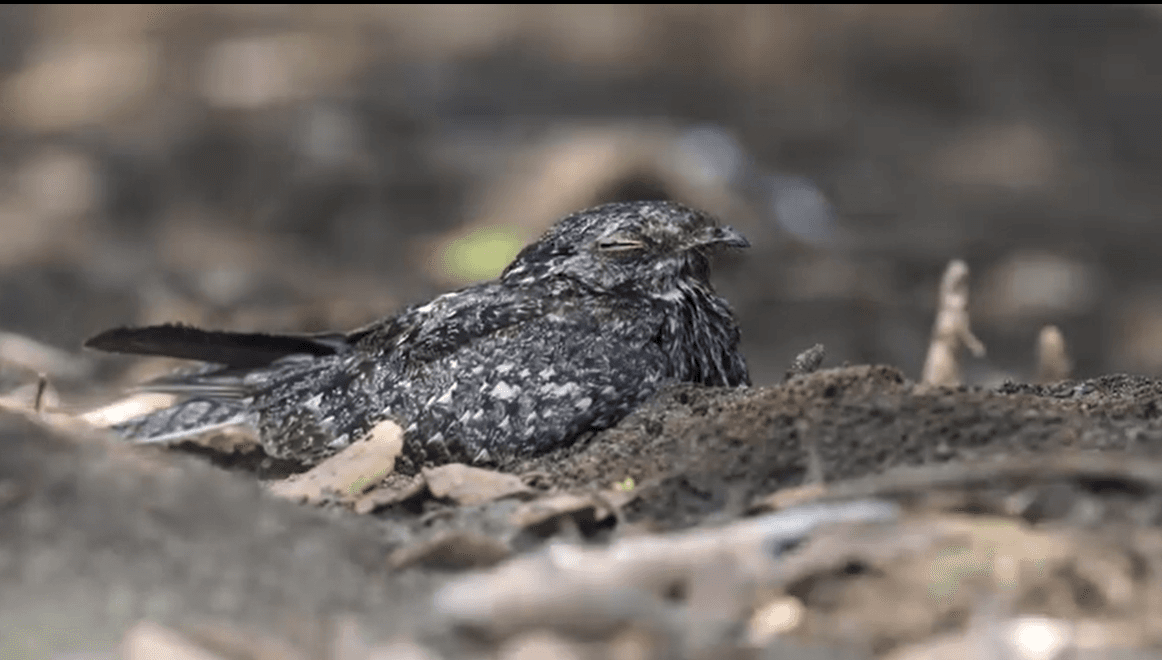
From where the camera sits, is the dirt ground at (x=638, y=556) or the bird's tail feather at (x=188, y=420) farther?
the bird's tail feather at (x=188, y=420)

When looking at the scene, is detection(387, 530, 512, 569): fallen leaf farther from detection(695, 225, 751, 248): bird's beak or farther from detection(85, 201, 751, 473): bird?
detection(695, 225, 751, 248): bird's beak

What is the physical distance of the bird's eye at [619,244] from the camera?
12.9ft

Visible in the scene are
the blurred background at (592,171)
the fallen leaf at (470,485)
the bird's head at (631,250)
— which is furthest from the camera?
the blurred background at (592,171)

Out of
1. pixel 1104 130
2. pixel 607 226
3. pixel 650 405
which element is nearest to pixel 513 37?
pixel 1104 130

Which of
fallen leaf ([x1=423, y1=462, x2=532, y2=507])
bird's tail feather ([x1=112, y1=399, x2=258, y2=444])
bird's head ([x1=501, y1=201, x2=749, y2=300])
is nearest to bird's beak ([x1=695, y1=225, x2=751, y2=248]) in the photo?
bird's head ([x1=501, y1=201, x2=749, y2=300])

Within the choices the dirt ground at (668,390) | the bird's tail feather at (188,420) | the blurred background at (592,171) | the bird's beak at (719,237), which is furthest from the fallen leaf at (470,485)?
the blurred background at (592,171)

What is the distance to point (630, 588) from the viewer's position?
1.92 meters

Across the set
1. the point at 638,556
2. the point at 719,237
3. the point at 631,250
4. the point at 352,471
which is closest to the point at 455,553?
the point at 638,556

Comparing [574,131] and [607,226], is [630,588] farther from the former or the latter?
[574,131]

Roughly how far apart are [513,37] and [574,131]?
2.98 ft

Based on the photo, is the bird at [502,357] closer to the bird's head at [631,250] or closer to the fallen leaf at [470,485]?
the bird's head at [631,250]

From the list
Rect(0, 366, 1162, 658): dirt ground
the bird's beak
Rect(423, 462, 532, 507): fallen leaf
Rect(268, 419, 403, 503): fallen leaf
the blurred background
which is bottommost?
Rect(0, 366, 1162, 658): dirt ground

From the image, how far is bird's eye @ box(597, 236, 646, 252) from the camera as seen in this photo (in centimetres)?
393

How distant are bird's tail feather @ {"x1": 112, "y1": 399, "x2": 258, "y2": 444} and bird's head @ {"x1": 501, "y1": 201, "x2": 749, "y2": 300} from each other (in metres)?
0.75
